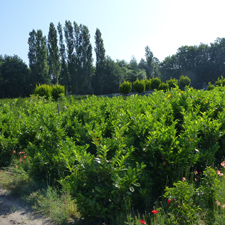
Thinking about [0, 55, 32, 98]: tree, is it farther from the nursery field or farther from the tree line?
the nursery field

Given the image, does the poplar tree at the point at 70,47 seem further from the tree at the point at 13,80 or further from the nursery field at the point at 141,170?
the nursery field at the point at 141,170

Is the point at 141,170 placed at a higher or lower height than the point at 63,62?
lower

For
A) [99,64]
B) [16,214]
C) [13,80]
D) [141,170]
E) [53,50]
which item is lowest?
[16,214]

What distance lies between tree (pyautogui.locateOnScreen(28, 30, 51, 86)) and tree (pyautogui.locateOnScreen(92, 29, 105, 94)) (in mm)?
8579

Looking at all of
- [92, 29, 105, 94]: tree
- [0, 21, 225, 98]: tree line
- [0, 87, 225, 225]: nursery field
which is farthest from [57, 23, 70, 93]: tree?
[0, 87, 225, 225]: nursery field

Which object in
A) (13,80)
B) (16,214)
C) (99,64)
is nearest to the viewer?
(16,214)

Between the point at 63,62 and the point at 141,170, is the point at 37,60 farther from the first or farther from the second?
the point at 141,170

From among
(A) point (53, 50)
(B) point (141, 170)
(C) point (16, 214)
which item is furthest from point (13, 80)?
(B) point (141, 170)

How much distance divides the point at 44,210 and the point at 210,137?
266cm

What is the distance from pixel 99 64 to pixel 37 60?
405 inches

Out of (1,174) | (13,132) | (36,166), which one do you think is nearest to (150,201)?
(36,166)

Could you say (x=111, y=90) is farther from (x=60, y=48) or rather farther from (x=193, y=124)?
(x=193, y=124)

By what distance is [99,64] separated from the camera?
39.0m

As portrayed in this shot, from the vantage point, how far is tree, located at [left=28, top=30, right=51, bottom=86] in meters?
34.8
